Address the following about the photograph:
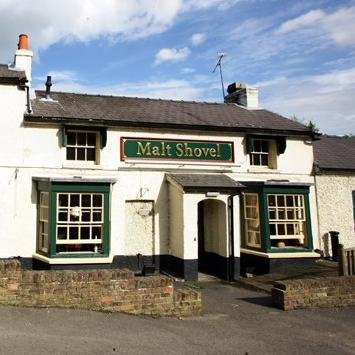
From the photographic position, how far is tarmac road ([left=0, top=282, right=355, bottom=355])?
6.45 metres

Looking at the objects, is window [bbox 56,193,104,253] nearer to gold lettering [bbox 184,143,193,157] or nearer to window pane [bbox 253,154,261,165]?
gold lettering [bbox 184,143,193,157]

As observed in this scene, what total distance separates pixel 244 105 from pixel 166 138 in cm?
581

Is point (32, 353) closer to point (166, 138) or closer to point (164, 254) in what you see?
point (164, 254)

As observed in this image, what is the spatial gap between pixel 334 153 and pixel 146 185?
986 cm

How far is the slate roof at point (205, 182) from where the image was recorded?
45.6 feet

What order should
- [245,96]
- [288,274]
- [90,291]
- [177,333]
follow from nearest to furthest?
[177,333], [90,291], [288,274], [245,96]

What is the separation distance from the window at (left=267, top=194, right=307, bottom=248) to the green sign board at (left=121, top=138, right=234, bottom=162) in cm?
236

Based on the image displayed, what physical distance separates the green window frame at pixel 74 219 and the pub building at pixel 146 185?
0.03 meters

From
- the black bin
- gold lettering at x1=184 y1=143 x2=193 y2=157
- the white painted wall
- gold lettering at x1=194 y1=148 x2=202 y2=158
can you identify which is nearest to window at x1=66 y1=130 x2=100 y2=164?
the white painted wall

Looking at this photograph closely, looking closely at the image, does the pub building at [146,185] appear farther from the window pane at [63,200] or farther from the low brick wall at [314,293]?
the low brick wall at [314,293]

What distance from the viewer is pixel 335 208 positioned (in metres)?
17.8

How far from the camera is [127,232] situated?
14.4m

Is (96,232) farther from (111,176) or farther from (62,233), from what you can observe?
(111,176)

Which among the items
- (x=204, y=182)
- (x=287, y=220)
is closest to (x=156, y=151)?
(x=204, y=182)
